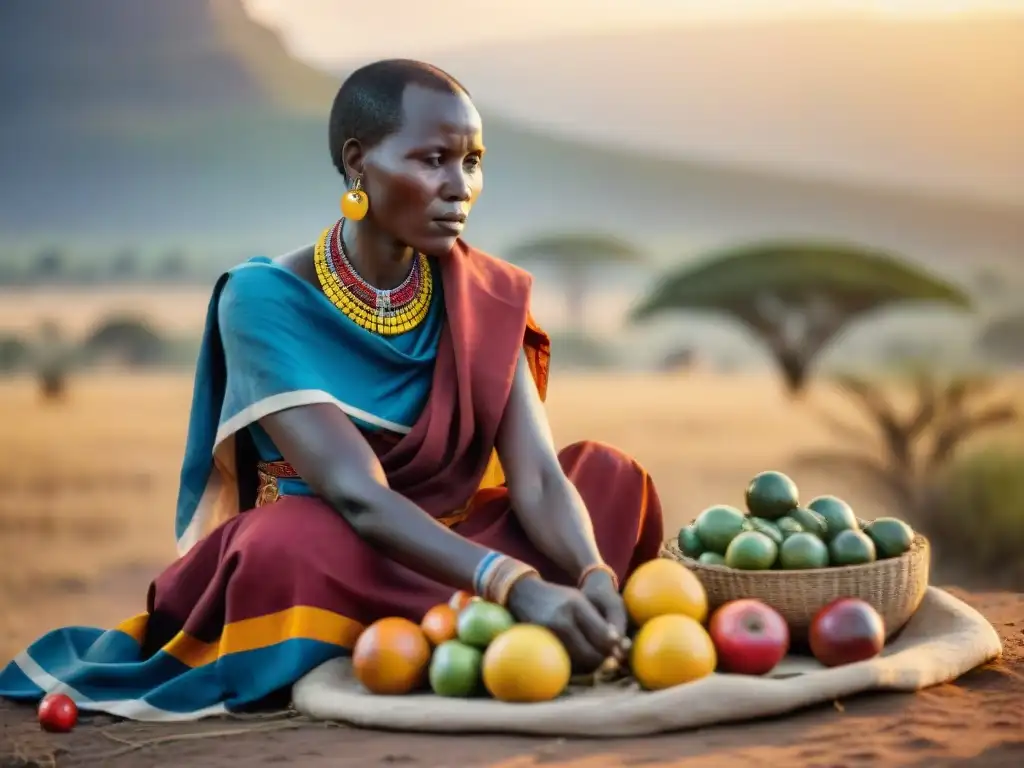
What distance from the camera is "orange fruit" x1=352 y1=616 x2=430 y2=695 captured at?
13.9 feet

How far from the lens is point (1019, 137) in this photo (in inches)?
752

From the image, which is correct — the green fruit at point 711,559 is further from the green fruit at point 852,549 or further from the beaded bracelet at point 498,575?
the beaded bracelet at point 498,575

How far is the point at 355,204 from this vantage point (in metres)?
4.84

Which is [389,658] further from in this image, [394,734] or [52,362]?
[52,362]

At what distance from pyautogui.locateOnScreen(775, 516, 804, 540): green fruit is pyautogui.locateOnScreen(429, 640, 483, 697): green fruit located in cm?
113

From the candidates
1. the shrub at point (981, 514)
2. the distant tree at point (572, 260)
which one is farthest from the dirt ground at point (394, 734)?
the distant tree at point (572, 260)

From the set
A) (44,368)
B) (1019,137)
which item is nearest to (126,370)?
(44,368)

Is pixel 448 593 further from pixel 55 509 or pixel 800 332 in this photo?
pixel 800 332

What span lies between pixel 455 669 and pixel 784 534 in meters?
1.21

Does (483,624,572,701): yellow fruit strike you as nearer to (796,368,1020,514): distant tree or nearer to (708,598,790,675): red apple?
(708,598,790,675): red apple

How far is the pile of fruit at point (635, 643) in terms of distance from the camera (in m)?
4.11

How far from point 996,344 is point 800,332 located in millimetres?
2768

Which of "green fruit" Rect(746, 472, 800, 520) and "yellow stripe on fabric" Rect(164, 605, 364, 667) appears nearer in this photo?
"yellow stripe on fabric" Rect(164, 605, 364, 667)

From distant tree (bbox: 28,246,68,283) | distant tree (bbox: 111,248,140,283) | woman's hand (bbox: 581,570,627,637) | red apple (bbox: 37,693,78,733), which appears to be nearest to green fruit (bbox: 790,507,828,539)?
woman's hand (bbox: 581,570,627,637)
